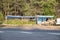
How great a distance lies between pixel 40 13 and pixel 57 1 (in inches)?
195

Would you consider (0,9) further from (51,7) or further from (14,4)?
(51,7)

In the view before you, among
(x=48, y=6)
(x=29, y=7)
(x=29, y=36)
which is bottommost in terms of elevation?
(x=29, y=36)

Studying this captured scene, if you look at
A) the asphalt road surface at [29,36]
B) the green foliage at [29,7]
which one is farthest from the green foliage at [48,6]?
the asphalt road surface at [29,36]

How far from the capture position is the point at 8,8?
106ft

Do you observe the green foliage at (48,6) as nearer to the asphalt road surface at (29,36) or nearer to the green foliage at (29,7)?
the green foliage at (29,7)

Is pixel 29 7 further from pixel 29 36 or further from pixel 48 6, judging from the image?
pixel 29 36

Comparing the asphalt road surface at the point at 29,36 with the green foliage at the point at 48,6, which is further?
the green foliage at the point at 48,6

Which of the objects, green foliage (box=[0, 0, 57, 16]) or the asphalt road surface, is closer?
the asphalt road surface

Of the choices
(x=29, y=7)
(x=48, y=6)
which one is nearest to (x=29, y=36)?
(x=29, y=7)

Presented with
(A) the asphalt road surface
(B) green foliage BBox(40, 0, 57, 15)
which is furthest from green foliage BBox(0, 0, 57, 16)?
(A) the asphalt road surface

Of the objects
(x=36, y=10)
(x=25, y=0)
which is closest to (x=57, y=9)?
(x=36, y=10)

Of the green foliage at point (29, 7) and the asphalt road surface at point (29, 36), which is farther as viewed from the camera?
the green foliage at point (29, 7)

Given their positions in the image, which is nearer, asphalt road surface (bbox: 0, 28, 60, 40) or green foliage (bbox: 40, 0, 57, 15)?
asphalt road surface (bbox: 0, 28, 60, 40)

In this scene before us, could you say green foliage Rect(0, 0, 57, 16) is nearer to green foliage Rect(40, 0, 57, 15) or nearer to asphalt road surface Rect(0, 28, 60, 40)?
green foliage Rect(40, 0, 57, 15)
